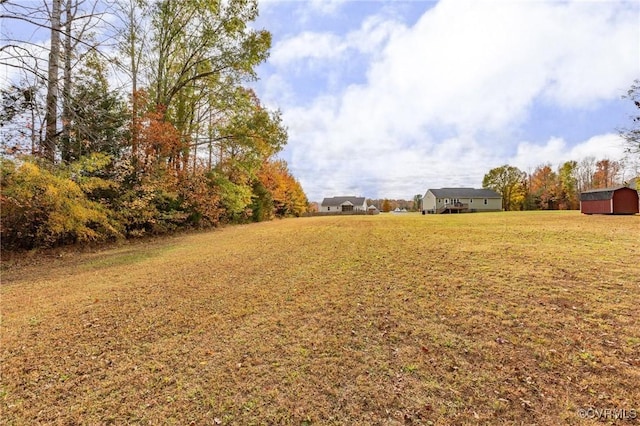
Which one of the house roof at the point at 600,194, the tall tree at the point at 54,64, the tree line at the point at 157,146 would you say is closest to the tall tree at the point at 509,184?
the house roof at the point at 600,194

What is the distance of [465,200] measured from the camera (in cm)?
5191

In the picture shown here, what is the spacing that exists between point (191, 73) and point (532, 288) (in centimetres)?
1869

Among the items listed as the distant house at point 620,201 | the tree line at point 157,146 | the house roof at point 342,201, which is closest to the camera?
the tree line at point 157,146

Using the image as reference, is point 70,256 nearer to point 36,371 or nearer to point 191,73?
point 36,371

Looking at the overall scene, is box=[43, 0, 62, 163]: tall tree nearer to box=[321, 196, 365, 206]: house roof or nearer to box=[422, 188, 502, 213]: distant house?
box=[422, 188, 502, 213]: distant house

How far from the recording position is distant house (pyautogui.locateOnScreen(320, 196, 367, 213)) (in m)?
76.8

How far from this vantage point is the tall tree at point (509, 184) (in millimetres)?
53000

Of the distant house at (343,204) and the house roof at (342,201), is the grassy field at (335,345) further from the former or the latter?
the house roof at (342,201)

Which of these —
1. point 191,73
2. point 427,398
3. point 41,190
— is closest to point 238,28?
point 191,73

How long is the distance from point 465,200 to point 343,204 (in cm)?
3190

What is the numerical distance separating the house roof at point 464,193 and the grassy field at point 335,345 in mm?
49463

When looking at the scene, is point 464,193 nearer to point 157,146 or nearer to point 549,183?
point 549,183

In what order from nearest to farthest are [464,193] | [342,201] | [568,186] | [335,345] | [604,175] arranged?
[335,345] < [568,186] < [604,175] < [464,193] < [342,201]

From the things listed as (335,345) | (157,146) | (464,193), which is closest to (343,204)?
(464,193)
